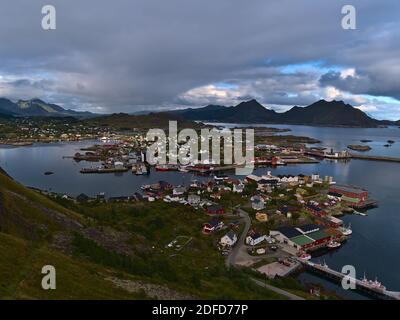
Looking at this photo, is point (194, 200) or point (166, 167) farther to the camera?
point (166, 167)

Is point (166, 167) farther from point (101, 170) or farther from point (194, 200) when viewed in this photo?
point (194, 200)

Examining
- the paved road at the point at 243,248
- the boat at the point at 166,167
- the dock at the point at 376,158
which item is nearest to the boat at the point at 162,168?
the boat at the point at 166,167

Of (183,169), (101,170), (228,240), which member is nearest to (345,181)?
(183,169)

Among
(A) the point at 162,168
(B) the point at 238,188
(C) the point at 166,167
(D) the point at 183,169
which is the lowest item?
(B) the point at 238,188

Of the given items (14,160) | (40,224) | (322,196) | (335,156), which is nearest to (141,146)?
(14,160)

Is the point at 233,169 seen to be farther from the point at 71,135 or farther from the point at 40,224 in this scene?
the point at 71,135

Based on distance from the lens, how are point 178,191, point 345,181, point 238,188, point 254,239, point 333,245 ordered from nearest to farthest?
point 254,239
point 333,245
point 178,191
point 238,188
point 345,181
